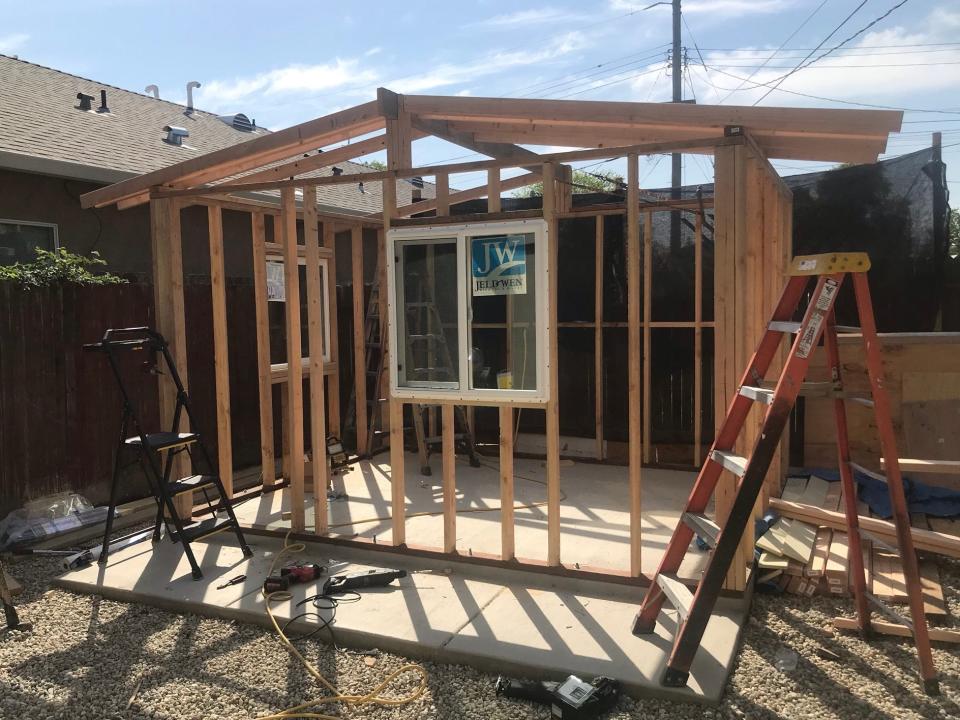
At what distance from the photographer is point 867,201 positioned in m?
6.27

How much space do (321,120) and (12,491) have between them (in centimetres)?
335

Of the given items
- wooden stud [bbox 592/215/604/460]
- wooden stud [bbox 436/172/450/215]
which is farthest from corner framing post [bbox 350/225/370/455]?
wooden stud [bbox 436/172/450/215]

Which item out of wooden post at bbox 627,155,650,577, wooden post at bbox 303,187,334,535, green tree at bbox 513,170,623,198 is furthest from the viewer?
green tree at bbox 513,170,623,198

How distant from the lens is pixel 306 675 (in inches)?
126

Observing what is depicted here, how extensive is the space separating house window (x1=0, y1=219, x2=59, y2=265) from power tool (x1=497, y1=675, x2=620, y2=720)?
6068mm

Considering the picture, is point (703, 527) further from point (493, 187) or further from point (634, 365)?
point (493, 187)

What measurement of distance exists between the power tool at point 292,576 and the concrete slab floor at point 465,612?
0.22ft

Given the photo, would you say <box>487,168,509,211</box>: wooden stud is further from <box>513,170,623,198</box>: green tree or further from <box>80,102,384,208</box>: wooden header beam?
<box>513,170,623,198</box>: green tree

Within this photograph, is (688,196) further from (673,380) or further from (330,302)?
(330,302)

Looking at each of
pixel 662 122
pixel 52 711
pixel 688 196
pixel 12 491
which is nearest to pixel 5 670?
pixel 52 711

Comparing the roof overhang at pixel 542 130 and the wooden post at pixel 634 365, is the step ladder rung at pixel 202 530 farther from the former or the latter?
the wooden post at pixel 634 365

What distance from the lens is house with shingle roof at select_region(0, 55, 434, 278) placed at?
653 cm

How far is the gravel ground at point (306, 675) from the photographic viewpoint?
2.88 meters

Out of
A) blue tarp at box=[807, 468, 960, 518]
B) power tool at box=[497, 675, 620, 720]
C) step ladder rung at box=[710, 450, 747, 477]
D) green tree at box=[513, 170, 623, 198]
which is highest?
green tree at box=[513, 170, 623, 198]
